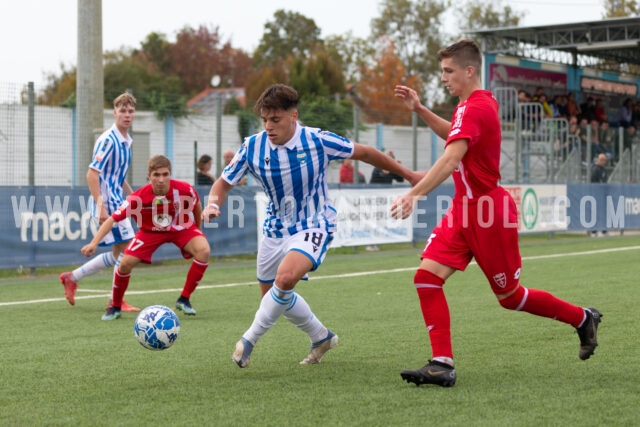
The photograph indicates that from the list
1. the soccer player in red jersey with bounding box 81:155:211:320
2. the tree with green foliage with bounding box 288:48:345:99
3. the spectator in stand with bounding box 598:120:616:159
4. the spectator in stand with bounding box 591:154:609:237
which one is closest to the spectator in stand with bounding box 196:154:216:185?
the soccer player in red jersey with bounding box 81:155:211:320

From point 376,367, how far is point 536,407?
1581 millimetres

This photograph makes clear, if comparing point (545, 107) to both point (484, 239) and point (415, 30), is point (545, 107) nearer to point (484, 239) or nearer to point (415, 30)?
point (484, 239)

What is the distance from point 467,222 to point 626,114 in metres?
32.0

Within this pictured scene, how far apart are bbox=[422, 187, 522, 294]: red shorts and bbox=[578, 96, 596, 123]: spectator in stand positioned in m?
29.5

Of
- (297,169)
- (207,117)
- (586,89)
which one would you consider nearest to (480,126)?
(297,169)

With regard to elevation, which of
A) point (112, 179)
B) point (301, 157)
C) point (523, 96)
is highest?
point (523, 96)

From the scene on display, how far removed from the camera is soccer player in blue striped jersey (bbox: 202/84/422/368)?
6.55m

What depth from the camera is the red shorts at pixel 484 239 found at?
6.00m

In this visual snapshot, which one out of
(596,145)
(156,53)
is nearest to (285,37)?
(156,53)

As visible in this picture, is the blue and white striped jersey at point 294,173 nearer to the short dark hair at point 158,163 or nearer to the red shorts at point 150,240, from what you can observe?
the short dark hair at point 158,163

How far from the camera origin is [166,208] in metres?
9.83

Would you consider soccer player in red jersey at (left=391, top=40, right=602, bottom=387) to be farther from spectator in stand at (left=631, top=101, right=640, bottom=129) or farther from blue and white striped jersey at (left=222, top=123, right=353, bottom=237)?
spectator in stand at (left=631, top=101, right=640, bottom=129)

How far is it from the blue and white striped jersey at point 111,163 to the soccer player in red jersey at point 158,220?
860mm

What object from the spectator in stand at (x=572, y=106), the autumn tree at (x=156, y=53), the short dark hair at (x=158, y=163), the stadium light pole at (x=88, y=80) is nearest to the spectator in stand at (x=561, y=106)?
the spectator in stand at (x=572, y=106)
